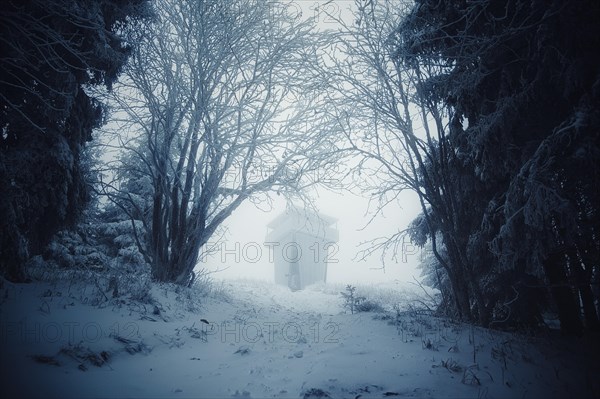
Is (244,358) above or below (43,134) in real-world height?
below

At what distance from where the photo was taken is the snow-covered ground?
8.11 feet

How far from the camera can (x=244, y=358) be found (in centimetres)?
337

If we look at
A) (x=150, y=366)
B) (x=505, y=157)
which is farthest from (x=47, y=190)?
(x=505, y=157)

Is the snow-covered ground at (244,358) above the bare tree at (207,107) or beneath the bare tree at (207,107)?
beneath

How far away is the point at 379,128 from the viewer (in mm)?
5812

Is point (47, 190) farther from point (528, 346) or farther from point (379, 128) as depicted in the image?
point (528, 346)

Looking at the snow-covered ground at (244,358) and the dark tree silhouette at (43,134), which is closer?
the snow-covered ground at (244,358)

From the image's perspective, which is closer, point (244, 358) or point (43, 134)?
point (244, 358)

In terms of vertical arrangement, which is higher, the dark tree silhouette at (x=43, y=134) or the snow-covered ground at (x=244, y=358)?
the dark tree silhouette at (x=43, y=134)

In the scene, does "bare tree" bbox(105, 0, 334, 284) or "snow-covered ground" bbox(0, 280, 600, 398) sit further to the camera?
Result: "bare tree" bbox(105, 0, 334, 284)

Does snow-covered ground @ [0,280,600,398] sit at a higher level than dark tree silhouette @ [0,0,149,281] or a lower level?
lower

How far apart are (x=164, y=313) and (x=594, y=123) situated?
6.31 m

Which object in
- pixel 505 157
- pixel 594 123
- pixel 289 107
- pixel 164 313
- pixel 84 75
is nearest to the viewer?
pixel 594 123

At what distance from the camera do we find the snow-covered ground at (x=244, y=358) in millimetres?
2471
